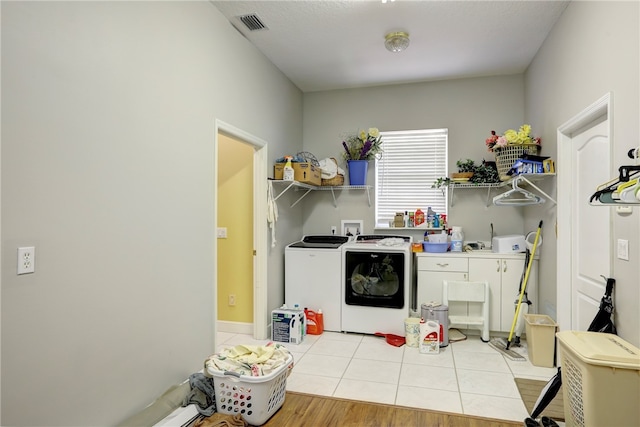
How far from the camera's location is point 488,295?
11.7ft

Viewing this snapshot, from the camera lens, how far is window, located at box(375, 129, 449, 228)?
4293 millimetres

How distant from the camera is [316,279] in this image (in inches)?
152

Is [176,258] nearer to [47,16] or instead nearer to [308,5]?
[47,16]

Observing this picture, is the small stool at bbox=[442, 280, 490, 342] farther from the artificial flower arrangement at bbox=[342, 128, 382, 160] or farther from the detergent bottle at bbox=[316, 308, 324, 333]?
the artificial flower arrangement at bbox=[342, 128, 382, 160]

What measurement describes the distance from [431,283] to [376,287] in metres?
0.58

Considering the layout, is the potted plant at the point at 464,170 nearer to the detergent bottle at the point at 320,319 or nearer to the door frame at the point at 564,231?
the door frame at the point at 564,231

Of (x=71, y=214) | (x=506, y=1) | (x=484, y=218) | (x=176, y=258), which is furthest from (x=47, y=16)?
(x=484, y=218)

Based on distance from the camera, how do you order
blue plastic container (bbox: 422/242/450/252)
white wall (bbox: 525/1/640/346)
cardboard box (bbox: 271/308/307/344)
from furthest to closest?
1. blue plastic container (bbox: 422/242/450/252)
2. cardboard box (bbox: 271/308/307/344)
3. white wall (bbox: 525/1/640/346)

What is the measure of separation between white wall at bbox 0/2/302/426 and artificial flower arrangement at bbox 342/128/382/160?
1867 millimetres

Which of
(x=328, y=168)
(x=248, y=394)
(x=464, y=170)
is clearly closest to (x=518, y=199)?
(x=464, y=170)

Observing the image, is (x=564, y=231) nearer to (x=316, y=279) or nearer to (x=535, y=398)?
(x=535, y=398)

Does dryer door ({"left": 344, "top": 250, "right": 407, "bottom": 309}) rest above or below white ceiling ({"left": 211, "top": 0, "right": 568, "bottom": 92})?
below

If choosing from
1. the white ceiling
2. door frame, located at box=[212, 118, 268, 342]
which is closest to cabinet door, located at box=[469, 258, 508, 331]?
the white ceiling

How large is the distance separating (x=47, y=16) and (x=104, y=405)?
1.87 metres
